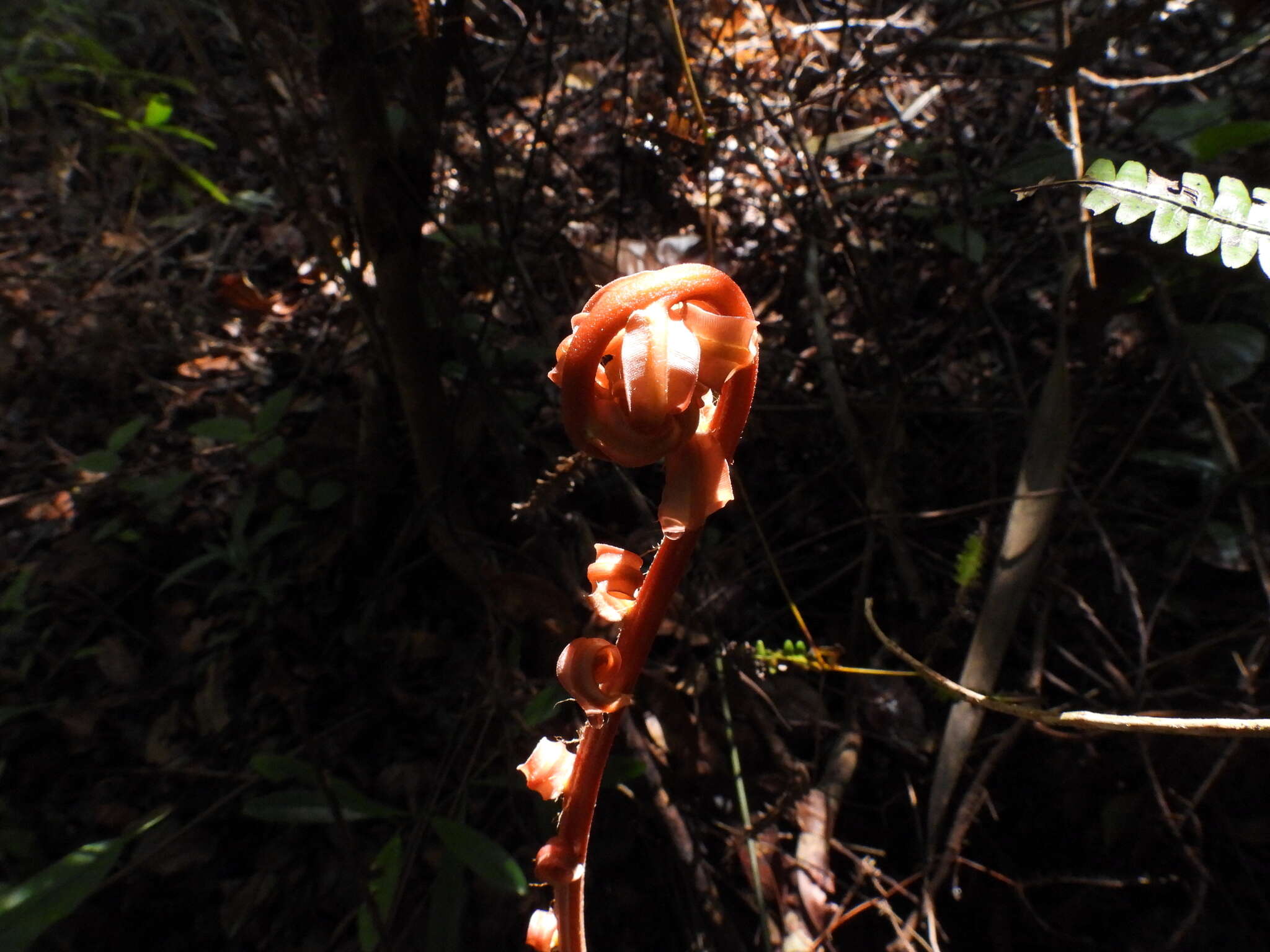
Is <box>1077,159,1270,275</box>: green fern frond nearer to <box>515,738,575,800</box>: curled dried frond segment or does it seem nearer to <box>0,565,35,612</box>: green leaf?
<box>515,738,575,800</box>: curled dried frond segment

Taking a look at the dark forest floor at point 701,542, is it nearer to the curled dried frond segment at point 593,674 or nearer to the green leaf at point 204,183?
the green leaf at point 204,183

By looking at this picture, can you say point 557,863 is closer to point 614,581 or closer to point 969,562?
point 614,581

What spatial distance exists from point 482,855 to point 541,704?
0.32m

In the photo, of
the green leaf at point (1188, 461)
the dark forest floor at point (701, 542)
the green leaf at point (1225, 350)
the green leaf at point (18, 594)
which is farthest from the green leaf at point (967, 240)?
the green leaf at point (18, 594)

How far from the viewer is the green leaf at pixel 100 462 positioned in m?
2.27

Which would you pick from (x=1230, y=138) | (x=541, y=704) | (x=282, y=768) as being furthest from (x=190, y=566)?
(x=1230, y=138)

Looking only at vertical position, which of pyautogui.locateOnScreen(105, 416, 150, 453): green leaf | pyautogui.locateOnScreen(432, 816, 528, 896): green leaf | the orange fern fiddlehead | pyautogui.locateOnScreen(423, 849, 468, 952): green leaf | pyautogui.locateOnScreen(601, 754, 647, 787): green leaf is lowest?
pyautogui.locateOnScreen(423, 849, 468, 952): green leaf

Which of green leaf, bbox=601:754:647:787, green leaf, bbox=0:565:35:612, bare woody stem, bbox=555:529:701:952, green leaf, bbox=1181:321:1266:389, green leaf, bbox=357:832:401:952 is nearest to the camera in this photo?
bare woody stem, bbox=555:529:701:952

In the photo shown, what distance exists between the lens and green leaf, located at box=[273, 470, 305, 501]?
2.31m

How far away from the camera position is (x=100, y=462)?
2281 millimetres

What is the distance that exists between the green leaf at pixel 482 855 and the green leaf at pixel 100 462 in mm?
1429

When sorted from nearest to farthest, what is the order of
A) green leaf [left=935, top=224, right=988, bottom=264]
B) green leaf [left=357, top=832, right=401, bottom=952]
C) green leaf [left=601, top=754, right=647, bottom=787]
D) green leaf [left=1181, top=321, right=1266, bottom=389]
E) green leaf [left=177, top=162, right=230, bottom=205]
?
green leaf [left=357, top=832, right=401, bottom=952] → green leaf [left=601, top=754, right=647, bottom=787] → green leaf [left=1181, top=321, right=1266, bottom=389] → green leaf [left=935, top=224, right=988, bottom=264] → green leaf [left=177, top=162, right=230, bottom=205]

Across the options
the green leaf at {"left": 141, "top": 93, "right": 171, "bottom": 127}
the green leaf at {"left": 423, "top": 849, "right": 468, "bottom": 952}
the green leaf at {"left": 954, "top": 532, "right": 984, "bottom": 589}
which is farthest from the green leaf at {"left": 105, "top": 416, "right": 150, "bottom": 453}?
the green leaf at {"left": 954, "top": 532, "right": 984, "bottom": 589}

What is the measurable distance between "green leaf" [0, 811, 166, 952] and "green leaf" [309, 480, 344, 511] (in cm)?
88
